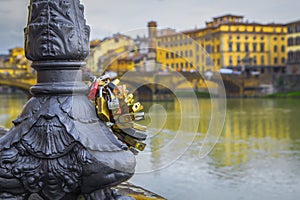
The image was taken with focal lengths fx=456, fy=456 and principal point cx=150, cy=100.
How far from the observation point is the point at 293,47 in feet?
112

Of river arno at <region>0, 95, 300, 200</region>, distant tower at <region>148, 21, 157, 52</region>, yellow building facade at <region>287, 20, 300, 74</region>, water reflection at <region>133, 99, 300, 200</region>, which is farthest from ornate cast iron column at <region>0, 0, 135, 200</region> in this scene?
yellow building facade at <region>287, 20, 300, 74</region>

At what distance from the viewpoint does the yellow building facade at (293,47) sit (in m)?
33.9

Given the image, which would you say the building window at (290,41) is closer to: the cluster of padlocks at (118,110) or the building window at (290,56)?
the building window at (290,56)

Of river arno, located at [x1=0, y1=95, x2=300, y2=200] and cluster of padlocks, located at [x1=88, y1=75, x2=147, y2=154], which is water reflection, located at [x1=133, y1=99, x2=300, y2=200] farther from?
cluster of padlocks, located at [x1=88, y1=75, x2=147, y2=154]

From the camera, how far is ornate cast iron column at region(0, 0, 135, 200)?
1.79 m

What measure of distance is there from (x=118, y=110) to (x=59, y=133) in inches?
10.9

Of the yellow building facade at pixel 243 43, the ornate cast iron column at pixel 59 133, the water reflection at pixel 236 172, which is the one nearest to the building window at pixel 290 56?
the yellow building facade at pixel 243 43

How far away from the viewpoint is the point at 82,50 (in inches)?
76.3

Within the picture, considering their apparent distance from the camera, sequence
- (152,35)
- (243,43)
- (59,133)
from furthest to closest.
Answer: 1. (243,43)
2. (152,35)
3. (59,133)

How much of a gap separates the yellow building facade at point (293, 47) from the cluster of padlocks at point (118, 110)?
33382 mm

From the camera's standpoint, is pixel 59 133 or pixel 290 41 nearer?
pixel 59 133

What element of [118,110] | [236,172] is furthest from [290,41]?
[118,110]

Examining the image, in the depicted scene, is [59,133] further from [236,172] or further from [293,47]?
[293,47]

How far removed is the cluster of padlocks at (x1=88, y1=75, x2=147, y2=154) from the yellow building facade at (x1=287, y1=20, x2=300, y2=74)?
33382 mm
